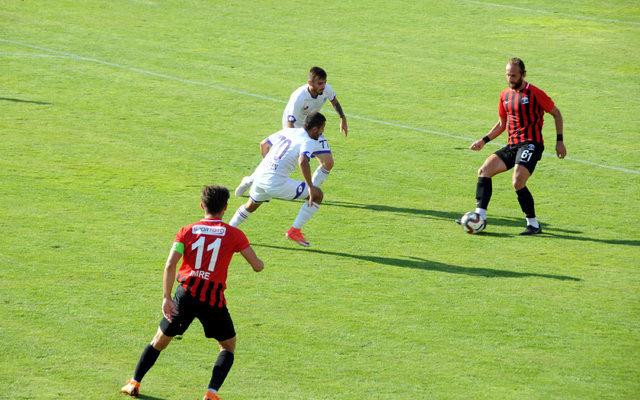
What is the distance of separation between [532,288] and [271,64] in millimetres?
15485

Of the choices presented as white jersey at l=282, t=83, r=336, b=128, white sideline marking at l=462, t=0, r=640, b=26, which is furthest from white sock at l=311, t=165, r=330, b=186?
white sideline marking at l=462, t=0, r=640, b=26

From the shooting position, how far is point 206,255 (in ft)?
31.2

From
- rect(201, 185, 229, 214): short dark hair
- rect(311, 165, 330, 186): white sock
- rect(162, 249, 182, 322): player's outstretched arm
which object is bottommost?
rect(311, 165, 330, 186): white sock

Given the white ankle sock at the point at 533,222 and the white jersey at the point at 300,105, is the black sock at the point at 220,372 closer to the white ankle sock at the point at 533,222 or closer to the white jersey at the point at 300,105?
the white ankle sock at the point at 533,222

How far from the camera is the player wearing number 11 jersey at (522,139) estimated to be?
1598 centimetres

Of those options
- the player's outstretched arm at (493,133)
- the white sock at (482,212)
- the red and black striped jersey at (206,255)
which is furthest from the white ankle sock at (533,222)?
the red and black striped jersey at (206,255)

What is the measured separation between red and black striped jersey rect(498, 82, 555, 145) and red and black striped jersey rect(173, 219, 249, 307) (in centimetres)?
772

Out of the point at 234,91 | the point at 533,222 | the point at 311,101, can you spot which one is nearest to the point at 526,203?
the point at 533,222

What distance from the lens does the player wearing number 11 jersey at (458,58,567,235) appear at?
16.0m

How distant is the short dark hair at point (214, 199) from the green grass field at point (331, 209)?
1793 mm

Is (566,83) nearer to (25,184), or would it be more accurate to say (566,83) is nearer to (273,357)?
(25,184)

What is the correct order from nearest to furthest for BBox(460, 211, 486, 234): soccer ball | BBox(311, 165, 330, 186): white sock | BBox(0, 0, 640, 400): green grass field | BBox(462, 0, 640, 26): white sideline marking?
BBox(0, 0, 640, 400): green grass field → BBox(460, 211, 486, 234): soccer ball → BBox(311, 165, 330, 186): white sock → BBox(462, 0, 640, 26): white sideline marking

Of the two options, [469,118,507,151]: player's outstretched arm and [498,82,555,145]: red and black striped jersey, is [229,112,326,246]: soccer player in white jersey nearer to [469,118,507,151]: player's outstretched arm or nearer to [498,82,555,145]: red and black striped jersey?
[469,118,507,151]: player's outstretched arm

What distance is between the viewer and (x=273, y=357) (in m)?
11.0
